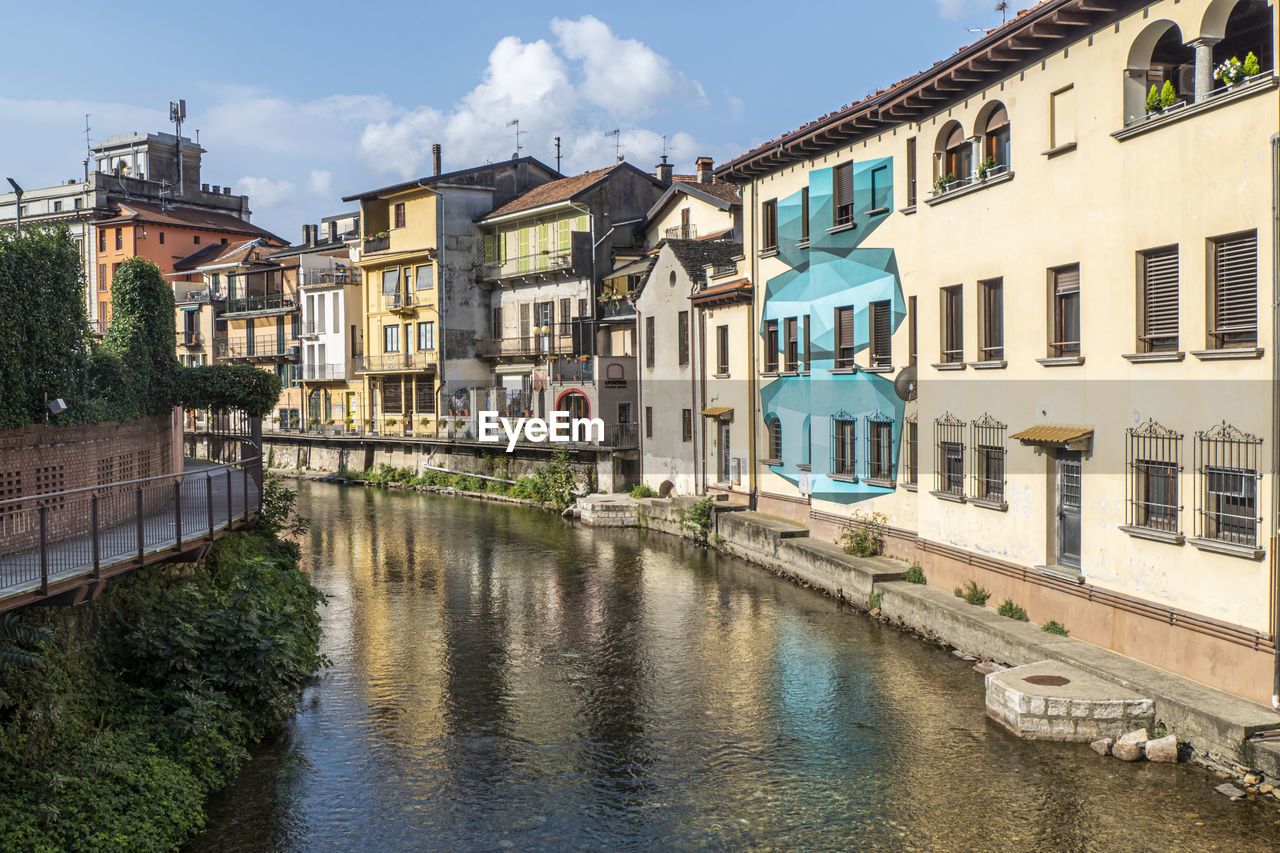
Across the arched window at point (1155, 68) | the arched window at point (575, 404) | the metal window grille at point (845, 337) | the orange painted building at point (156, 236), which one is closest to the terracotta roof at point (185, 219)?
the orange painted building at point (156, 236)

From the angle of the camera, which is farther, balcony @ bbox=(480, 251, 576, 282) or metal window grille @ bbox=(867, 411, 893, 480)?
balcony @ bbox=(480, 251, 576, 282)

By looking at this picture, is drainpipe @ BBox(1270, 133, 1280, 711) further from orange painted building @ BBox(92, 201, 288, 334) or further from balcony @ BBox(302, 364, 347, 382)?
orange painted building @ BBox(92, 201, 288, 334)

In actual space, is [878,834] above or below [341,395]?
below

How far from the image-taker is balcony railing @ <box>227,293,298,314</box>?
67062mm

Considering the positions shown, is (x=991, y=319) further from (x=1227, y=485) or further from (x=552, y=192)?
(x=552, y=192)

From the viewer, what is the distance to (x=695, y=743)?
15445mm

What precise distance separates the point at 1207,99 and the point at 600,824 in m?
12.3

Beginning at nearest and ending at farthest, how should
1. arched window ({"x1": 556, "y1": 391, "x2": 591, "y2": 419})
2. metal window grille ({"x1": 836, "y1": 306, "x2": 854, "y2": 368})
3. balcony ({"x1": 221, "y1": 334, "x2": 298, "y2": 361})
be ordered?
metal window grille ({"x1": 836, "y1": 306, "x2": 854, "y2": 368}) → arched window ({"x1": 556, "y1": 391, "x2": 591, "y2": 419}) → balcony ({"x1": 221, "y1": 334, "x2": 298, "y2": 361})

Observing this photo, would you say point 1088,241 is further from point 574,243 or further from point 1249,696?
point 574,243

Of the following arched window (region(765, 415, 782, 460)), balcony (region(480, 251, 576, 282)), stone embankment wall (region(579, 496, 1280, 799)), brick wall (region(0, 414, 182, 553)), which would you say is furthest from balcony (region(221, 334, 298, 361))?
brick wall (region(0, 414, 182, 553))

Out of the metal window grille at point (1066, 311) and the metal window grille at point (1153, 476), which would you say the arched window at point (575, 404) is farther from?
the metal window grille at point (1153, 476)

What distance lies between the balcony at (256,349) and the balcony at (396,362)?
22.7ft

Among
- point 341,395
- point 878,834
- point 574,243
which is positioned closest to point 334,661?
point 878,834

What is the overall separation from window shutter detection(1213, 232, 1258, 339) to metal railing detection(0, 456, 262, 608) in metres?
14.8
